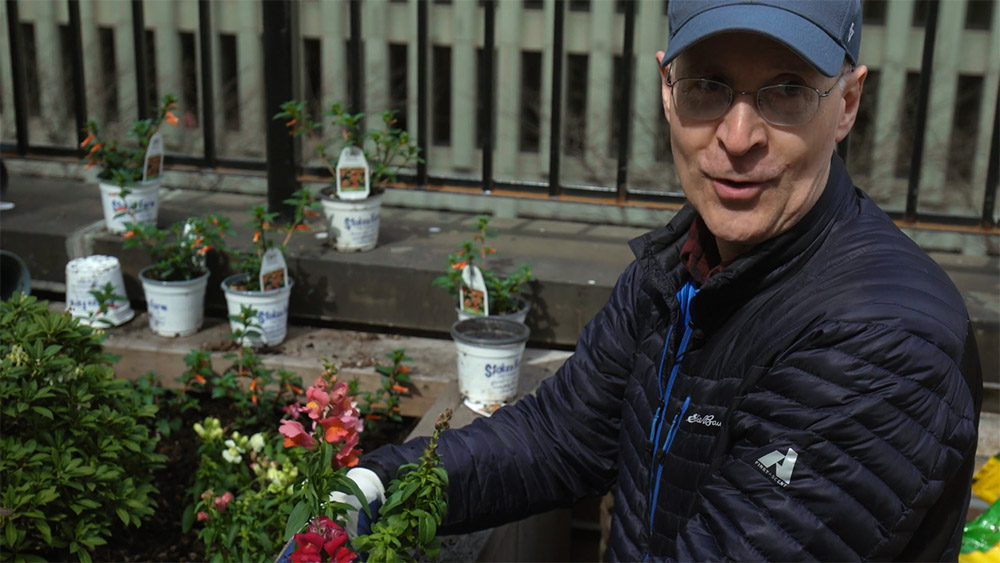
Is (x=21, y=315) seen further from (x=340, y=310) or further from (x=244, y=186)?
(x=244, y=186)

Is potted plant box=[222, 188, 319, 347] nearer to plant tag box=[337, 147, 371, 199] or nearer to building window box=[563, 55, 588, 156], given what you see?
plant tag box=[337, 147, 371, 199]

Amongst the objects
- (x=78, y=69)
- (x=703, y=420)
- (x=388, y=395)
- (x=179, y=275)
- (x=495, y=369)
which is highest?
(x=78, y=69)

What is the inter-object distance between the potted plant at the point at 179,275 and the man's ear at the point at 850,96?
2682 mm

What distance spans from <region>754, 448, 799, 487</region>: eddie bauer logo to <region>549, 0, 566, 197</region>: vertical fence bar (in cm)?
301

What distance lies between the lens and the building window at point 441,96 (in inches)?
399

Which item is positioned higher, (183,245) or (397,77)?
(397,77)

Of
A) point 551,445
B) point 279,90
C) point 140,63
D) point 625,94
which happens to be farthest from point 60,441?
point 140,63

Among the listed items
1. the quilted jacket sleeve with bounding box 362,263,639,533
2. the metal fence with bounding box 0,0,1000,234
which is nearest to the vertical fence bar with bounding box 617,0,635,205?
the metal fence with bounding box 0,0,1000,234

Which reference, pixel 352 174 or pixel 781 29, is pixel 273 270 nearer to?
pixel 352 174

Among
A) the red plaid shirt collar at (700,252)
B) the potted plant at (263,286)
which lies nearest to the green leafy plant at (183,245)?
the potted plant at (263,286)

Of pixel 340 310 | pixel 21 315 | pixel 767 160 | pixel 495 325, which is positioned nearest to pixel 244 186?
pixel 340 310

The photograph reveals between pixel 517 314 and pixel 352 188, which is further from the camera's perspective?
pixel 352 188

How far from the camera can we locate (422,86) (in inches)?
180

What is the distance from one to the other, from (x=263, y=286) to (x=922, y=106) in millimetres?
2637
